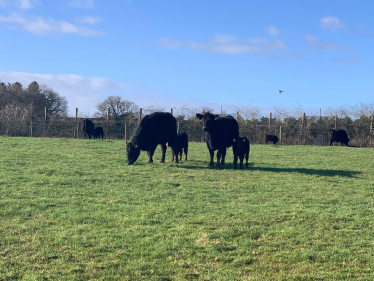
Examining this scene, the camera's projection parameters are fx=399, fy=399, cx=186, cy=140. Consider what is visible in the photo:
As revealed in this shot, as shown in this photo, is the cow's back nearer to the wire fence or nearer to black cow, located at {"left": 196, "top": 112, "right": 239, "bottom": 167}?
black cow, located at {"left": 196, "top": 112, "right": 239, "bottom": 167}

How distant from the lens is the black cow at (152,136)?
47.4 feet

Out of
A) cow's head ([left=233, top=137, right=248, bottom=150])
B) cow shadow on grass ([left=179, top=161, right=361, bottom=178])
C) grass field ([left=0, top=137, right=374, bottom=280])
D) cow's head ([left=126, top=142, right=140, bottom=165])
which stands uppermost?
cow's head ([left=233, top=137, right=248, bottom=150])

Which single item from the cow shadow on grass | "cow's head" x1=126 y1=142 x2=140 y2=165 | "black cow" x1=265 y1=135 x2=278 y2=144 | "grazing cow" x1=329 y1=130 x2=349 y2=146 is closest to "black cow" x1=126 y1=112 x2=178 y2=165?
"cow's head" x1=126 y1=142 x2=140 y2=165

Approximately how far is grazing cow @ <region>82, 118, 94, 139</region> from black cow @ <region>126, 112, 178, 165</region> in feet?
50.8

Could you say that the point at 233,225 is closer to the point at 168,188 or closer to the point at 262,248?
the point at 262,248

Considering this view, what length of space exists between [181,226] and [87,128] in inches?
971

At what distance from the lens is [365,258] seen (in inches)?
201

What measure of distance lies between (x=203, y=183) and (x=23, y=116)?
76.9ft

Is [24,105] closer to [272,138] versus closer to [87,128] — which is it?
[87,128]

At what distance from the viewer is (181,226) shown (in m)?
6.47

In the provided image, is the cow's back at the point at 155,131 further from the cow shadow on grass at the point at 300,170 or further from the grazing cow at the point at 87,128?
the grazing cow at the point at 87,128

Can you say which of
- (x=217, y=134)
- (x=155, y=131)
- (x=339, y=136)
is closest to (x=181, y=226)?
(x=217, y=134)

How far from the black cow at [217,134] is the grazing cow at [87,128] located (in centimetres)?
1698

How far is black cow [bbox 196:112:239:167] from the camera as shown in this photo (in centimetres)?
1427
